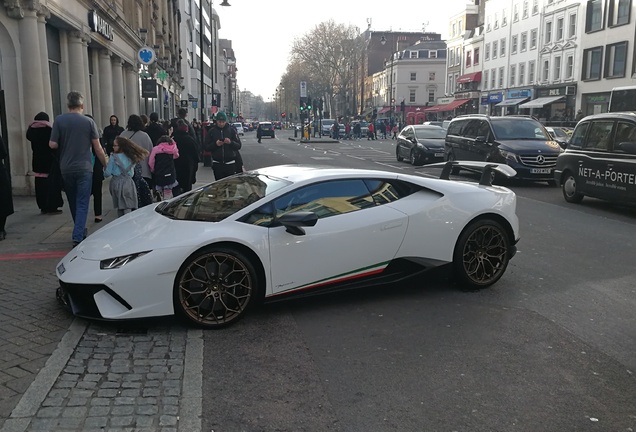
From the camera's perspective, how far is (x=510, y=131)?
54.6 feet

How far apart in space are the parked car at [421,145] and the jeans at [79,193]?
52.4 feet

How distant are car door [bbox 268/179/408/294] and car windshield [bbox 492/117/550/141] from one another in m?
12.0

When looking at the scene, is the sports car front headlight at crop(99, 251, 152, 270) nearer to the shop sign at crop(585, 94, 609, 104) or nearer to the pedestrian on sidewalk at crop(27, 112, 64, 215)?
the pedestrian on sidewalk at crop(27, 112, 64, 215)

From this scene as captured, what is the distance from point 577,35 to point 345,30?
55834 millimetres

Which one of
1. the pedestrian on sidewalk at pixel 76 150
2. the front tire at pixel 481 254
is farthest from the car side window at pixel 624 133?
the pedestrian on sidewalk at pixel 76 150

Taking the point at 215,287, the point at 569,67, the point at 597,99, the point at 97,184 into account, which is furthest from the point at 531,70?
the point at 215,287

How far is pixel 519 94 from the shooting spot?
5422cm

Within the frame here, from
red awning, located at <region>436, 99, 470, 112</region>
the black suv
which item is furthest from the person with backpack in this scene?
red awning, located at <region>436, 99, 470, 112</region>

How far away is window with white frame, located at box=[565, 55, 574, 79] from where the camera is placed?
4675 cm

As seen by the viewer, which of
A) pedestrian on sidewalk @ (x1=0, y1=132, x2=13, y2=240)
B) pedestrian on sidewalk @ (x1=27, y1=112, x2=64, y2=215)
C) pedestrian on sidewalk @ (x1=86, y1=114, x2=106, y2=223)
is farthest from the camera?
pedestrian on sidewalk @ (x1=27, y1=112, x2=64, y2=215)

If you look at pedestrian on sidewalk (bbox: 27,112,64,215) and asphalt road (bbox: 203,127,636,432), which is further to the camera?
pedestrian on sidewalk (bbox: 27,112,64,215)

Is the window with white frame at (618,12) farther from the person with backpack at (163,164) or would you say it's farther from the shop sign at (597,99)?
the person with backpack at (163,164)

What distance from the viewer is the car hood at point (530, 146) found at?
15.4 m

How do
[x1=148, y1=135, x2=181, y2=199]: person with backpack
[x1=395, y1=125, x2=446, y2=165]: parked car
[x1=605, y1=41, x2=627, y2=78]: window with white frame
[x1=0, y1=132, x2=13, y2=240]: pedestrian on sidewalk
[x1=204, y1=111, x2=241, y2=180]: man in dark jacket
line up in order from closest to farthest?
[x1=0, y1=132, x2=13, y2=240]: pedestrian on sidewalk
[x1=148, y1=135, x2=181, y2=199]: person with backpack
[x1=204, y1=111, x2=241, y2=180]: man in dark jacket
[x1=395, y1=125, x2=446, y2=165]: parked car
[x1=605, y1=41, x2=627, y2=78]: window with white frame
